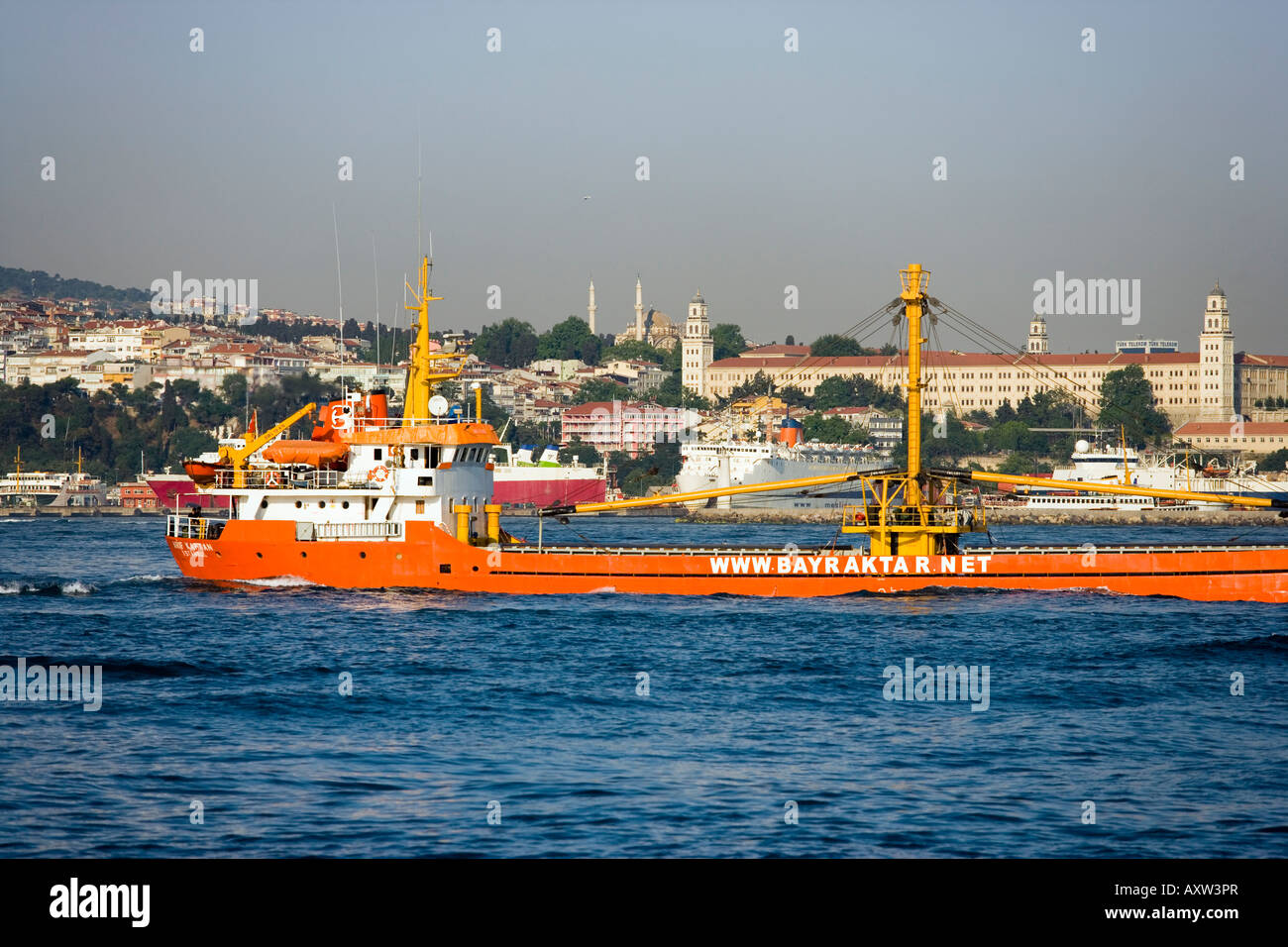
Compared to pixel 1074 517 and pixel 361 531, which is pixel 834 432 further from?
pixel 361 531

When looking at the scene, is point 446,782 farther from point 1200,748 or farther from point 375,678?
point 1200,748

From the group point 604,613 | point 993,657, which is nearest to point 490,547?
point 604,613

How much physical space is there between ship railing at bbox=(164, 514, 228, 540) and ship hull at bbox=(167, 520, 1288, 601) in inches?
29.6

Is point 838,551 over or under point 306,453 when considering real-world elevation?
under

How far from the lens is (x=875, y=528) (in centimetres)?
3825

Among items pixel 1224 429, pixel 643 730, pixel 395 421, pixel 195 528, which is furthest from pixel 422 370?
pixel 1224 429

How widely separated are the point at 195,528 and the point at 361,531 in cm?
576
